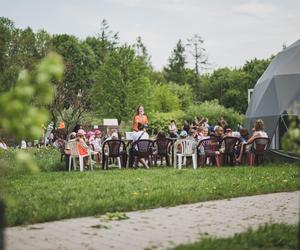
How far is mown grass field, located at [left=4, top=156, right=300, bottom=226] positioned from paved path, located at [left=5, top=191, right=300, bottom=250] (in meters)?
0.35

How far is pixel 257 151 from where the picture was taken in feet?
50.3

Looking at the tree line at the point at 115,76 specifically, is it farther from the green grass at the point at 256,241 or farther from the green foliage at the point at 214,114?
the green grass at the point at 256,241

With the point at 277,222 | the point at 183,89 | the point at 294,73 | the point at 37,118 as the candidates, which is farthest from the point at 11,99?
the point at 183,89

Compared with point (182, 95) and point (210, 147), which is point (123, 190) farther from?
point (182, 95)

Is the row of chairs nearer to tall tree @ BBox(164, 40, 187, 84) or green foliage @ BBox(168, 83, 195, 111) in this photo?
green foliage @ BBox(168, 83, 195, 111)

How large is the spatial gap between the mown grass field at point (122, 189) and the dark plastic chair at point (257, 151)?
7.20 feet

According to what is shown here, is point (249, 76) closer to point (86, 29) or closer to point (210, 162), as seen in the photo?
point (86, 29)

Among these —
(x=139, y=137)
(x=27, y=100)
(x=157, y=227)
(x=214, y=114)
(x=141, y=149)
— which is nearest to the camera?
(x=27, y=100)

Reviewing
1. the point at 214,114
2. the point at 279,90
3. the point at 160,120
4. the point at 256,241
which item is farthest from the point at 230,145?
the point at 214,114

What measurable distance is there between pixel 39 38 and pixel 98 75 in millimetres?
12228

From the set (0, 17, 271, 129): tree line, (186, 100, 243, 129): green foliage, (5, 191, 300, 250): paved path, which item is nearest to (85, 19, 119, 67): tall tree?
(0, 17, 271, 129): tree line

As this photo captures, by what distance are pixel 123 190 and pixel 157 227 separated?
2879 mm

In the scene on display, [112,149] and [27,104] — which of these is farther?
[112,149]

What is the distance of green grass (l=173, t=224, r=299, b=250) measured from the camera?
5.21 meters
